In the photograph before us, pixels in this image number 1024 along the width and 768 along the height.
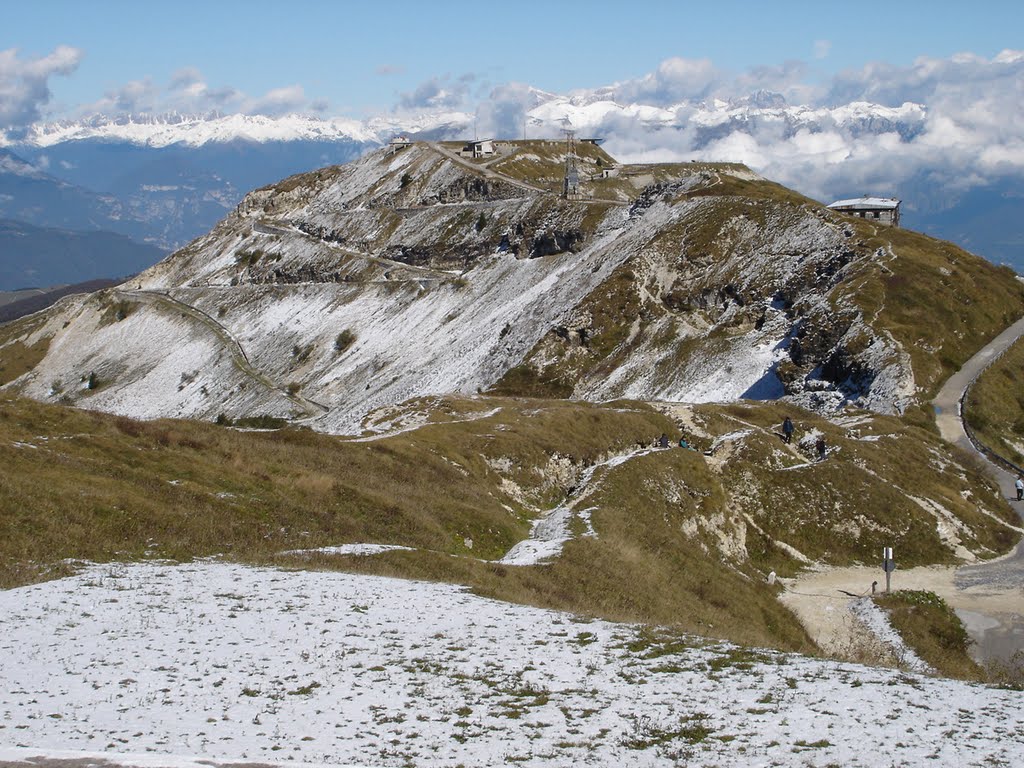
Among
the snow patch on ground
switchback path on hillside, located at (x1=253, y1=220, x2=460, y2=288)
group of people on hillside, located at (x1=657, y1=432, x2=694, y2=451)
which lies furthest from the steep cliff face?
the snow patch on ground

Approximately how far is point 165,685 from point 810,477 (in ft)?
140

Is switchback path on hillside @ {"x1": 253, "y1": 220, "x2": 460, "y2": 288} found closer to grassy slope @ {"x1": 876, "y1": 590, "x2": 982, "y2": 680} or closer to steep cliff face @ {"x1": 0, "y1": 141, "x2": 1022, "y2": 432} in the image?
steep cliff face @ {"x1": 0, "y1": 141, "x2": 1022, "y2": 432}

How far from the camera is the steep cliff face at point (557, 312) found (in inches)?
3767

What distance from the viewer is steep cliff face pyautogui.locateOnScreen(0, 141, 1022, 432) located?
95.7 metres

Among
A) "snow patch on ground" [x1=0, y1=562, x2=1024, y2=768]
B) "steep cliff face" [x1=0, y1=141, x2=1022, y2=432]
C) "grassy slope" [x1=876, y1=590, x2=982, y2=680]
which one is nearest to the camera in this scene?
"snow patch on ground" [x1=0, y1=562, x2=1024, y2=768]

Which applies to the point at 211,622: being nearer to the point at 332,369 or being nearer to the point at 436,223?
the point at 332,369

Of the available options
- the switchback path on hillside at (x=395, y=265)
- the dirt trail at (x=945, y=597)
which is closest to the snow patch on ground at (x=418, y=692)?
the dirt trail at (x=945, y=597)

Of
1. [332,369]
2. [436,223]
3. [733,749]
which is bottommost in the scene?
[733,749]

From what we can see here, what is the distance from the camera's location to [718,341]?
4195 inches

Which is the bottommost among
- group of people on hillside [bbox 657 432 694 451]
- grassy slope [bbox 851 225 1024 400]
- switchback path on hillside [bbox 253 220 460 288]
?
group of people on hillside [bbox 657 432 694 451]

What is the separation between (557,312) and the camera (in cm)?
12525

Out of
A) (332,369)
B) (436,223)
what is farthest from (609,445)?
(436,223)

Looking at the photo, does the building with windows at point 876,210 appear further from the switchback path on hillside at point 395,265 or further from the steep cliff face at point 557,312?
the switchback path on hillside at point 395,265

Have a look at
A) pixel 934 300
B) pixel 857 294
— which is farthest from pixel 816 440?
pixel 934 300
